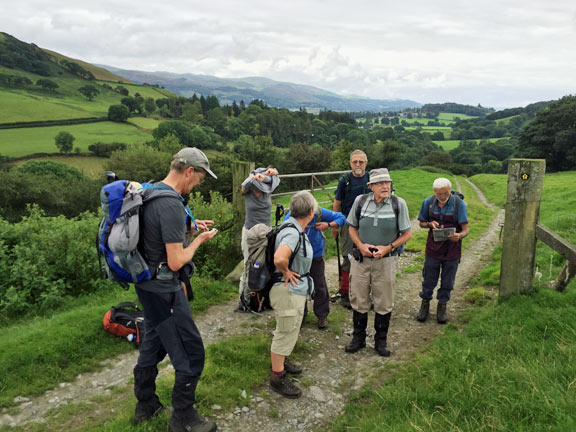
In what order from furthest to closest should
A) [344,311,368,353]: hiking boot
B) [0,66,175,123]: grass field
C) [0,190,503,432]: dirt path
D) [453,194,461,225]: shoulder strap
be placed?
[0,66,175,123]: grass field → [453,194,461,225]: shoulder strap → [344,311,368,353]: hiking boot → [0,190,503,432]: dirt path

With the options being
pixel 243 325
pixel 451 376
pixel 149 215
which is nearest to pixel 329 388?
pixel 451 376

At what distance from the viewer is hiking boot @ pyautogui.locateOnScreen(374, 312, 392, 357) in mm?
4879

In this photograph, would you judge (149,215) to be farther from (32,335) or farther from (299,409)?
(32,335)

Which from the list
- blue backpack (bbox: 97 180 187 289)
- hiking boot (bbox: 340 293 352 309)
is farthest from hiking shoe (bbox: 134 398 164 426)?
hiking boot (bbox: 340 293 352 309)

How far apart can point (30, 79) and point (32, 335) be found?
141 meters

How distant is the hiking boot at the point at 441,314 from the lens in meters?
5.83

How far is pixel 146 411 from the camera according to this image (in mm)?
3430

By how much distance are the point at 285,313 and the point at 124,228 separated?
1922 mm

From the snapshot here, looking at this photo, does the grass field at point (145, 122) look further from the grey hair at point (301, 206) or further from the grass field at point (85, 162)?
the grey hair at point (301, 206)

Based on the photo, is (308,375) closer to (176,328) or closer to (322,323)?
(322,323)

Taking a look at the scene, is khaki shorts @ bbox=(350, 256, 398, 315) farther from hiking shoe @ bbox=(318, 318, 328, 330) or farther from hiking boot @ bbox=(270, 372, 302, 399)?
hiking boot @ bbox=(270, 372, 302, 399)

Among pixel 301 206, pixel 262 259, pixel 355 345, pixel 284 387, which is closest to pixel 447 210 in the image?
pixel 355 345

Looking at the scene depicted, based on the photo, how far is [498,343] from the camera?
13.4ft

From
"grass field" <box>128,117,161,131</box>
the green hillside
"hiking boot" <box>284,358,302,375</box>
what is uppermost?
the green hillside
